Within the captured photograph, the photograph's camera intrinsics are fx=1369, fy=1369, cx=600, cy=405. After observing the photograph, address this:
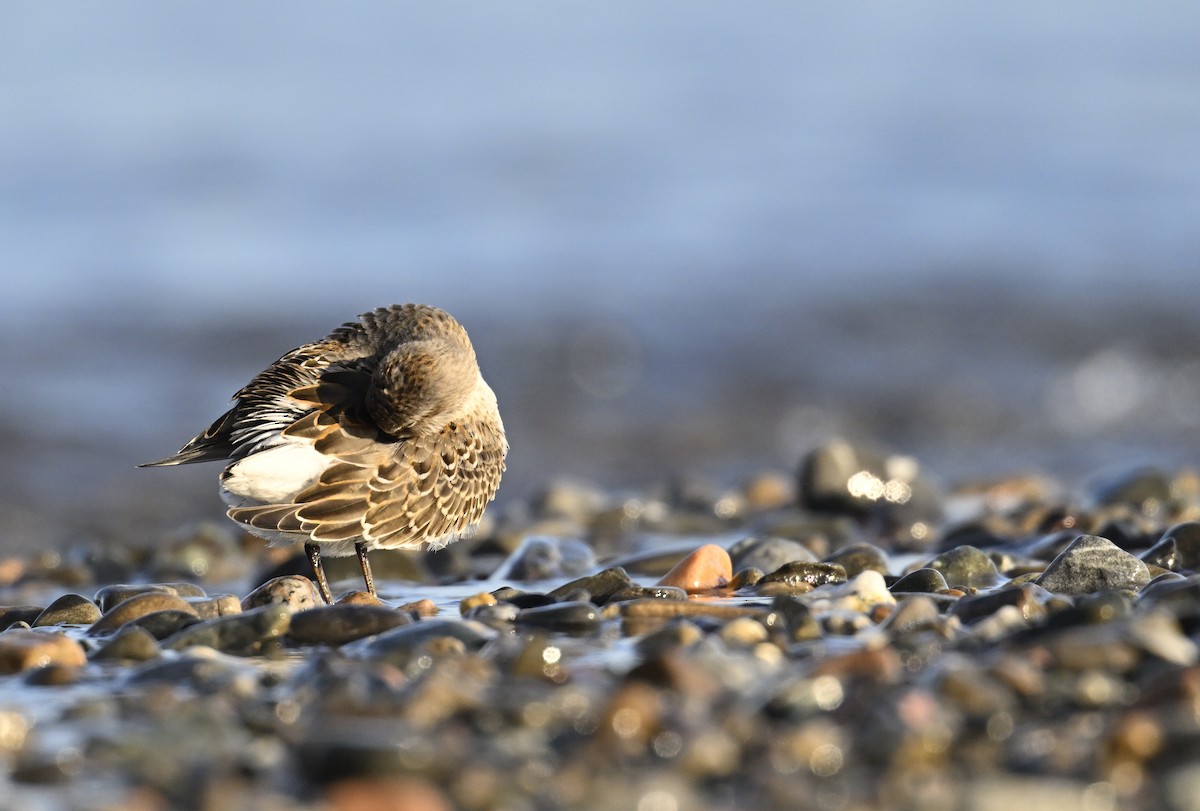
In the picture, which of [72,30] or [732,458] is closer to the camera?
[732,458]

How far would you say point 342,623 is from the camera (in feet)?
14.1

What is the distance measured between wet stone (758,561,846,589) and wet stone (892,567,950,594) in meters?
0.31

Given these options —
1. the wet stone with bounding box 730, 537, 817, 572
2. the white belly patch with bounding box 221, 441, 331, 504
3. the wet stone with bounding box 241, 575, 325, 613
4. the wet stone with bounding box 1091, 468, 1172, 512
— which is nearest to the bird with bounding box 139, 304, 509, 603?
the white belly patch with bounding box 221, 441, 331, 504

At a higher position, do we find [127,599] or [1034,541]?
[127,599]

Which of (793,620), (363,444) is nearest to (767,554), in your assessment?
(793,620)

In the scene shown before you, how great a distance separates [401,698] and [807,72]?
975 inches

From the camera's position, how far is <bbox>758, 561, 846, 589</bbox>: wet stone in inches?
203

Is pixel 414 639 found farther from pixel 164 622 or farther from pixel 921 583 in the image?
pixel 921 583

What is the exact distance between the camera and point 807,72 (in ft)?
87.2

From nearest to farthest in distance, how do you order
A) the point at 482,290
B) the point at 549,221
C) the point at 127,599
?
1. the point at 127,599
2. the point at 482,290
3. the point at 549,221

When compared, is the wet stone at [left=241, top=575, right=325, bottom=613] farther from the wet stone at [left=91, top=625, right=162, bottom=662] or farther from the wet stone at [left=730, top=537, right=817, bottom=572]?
the wet stone at [left=730, top=537, right=817, bottom=572]

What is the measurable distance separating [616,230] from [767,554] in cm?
1296

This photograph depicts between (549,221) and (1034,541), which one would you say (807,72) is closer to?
(549,221)

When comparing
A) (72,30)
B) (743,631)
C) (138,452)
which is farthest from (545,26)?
(743,631)
